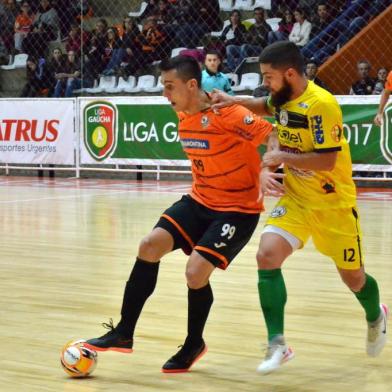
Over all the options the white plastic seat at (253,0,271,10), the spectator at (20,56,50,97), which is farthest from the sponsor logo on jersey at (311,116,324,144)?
the spectator at (20,56,50,97)

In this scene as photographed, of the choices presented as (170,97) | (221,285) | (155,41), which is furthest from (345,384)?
(155,41)

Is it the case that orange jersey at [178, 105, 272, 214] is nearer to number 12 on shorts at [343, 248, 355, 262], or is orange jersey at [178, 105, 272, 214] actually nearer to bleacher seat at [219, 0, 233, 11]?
number 12 on shorts at [343, 248, 355, 262]

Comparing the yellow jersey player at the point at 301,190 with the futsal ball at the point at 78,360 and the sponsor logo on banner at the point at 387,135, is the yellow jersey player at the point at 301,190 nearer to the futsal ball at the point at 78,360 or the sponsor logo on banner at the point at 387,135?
the futsal ball at the point at 78,360

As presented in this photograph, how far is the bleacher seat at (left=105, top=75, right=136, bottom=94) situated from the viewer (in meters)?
19.3

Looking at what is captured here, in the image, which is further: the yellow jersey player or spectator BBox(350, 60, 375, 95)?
spectator BBox(350, 60, 375, 95)

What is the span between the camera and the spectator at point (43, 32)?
21391 mm

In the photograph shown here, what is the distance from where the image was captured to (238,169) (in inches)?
189

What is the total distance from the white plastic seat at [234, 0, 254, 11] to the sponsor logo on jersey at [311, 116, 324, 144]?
15.1 meters

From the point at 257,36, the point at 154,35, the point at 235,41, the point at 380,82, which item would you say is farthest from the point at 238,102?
the point at 154,35

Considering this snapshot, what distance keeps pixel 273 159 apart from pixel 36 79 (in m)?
16.5

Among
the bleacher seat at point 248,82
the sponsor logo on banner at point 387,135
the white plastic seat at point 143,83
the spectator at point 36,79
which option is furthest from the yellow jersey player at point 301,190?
the spectator at point 36,79

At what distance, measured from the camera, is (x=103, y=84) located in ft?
64.7

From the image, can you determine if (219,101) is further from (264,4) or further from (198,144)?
(264,4)

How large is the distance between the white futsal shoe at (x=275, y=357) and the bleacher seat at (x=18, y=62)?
58.8ft
